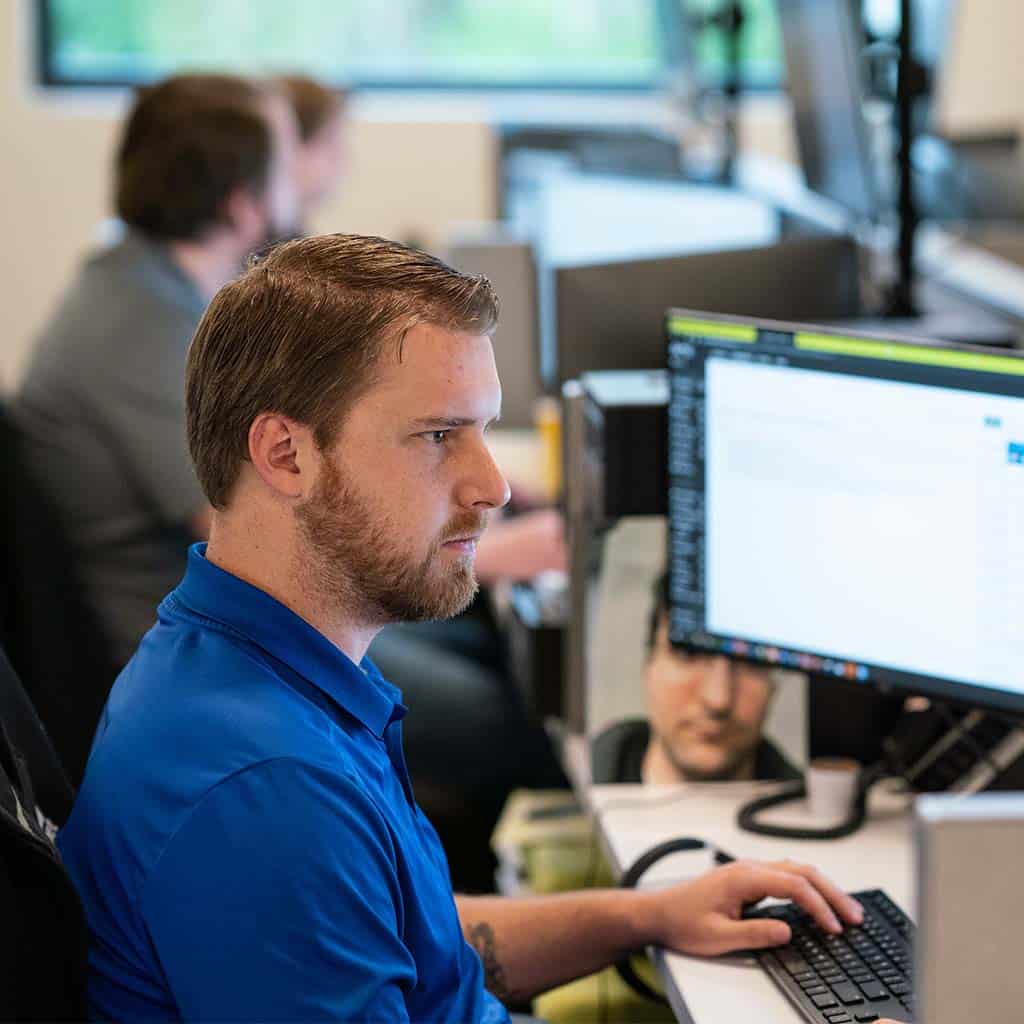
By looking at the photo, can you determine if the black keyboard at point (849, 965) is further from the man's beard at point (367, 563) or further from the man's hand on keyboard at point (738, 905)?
the man's beard at point (367, 563)

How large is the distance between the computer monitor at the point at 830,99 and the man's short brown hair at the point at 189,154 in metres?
0.95

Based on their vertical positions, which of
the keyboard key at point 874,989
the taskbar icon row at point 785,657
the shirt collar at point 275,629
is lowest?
the keyboard key at point 874,989

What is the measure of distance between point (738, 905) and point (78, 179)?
169 inches

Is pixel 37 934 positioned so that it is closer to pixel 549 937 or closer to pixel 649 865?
pixel 549 937

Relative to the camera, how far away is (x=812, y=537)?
5.03 ft

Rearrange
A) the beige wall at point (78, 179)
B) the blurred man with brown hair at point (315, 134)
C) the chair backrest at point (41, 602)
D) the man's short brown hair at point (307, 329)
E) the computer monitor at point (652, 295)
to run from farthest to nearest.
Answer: the beige wall at point (78, 179) < the blurred man with brown hair at point (315, 134) < the chair backrest at point (41, 602) < the computer monitor at point (652, 295) < the man's short brown hair at point (307, 329)

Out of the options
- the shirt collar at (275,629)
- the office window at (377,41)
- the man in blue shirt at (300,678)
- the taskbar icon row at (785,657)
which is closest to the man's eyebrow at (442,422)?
the man in blue shirt at (300,678)

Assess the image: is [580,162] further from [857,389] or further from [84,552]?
[857,389]

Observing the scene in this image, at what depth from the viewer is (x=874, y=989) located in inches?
48.9

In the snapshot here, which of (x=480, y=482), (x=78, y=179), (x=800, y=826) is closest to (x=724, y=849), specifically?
(x=800, y=826)

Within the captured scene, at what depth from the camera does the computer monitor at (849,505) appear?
1.39 m

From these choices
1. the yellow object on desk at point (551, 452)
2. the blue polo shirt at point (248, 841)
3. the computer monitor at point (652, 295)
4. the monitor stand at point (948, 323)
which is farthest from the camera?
the yellow object on desk at point (551, 452)

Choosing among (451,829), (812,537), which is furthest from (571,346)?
(451,829)

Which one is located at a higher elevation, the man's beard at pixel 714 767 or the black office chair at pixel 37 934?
the black office chair at pixel 37 934
